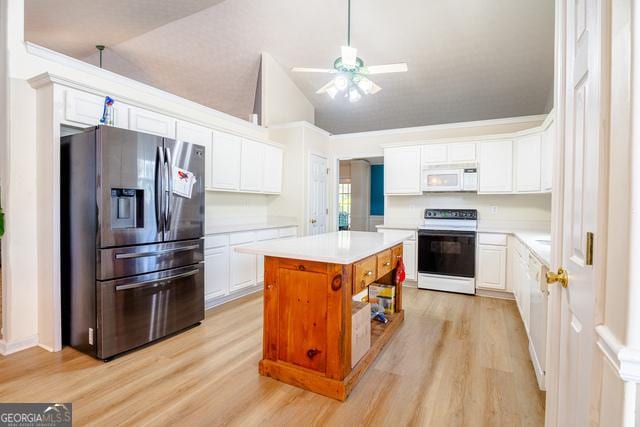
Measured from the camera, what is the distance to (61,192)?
8.53 feet

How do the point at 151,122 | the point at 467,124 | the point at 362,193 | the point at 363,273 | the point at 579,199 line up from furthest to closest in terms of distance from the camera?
the point at 362,193, the point at 467,124, the point at 151,122, the point at 363,273, the point at 579,199

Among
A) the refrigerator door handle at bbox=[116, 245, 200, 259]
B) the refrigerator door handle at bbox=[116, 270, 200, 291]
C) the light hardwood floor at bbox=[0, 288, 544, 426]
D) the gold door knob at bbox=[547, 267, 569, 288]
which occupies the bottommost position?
the light hardwood floor at bbox=[0, 288, 544, 426]

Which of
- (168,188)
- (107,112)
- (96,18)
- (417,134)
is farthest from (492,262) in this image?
(96,18)

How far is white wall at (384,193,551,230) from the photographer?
4.39m

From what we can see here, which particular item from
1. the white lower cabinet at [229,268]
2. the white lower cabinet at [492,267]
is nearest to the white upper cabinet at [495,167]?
the white lower cabinet at [492,267]

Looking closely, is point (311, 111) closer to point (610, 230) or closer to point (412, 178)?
point (412, 178)

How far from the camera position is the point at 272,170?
197 inches

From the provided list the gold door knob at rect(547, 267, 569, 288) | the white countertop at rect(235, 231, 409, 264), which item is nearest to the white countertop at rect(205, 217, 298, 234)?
the white countertop at rect(235, 231, 409, 264)

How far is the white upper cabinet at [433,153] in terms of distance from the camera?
4641mm

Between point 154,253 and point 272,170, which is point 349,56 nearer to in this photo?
point 272,170

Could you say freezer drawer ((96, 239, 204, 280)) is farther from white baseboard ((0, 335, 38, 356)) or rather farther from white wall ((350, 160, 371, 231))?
white wall ((350, 160, 371, 231))

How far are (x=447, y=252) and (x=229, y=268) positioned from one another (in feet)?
9.21

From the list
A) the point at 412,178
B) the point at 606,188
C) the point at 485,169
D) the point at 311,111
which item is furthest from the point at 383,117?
the point at 606,188

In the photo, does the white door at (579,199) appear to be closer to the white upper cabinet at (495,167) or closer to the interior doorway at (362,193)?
the white upper cabinet at (495,167)
